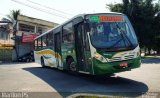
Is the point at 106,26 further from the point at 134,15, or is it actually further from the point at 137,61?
the point at 134,15

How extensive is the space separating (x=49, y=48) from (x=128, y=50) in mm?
8735

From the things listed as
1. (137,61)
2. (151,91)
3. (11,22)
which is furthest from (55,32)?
(11,22)

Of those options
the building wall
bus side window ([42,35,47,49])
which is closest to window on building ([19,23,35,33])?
the building wall

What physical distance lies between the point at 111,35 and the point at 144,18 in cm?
2824

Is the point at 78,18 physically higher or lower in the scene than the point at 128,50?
higher

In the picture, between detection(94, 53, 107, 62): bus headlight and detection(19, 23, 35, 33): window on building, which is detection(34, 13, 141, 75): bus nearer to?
detection(94, 53, 107, 62): bus headlight

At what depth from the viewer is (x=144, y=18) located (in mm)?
37781

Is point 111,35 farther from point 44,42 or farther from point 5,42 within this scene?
point 5,42

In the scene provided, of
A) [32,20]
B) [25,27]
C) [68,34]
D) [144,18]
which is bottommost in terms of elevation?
[68,34]

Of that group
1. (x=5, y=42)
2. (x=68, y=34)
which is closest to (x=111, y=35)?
(x=68, y=34)

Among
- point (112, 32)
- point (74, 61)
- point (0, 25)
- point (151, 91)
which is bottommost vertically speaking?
point (151, 91)

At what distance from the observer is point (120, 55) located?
35.0 ft

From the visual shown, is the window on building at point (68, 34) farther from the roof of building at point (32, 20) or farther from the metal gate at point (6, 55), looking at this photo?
→ the roof of building at point (32, 20)

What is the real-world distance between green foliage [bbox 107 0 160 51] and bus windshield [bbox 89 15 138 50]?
27280 millimetres
